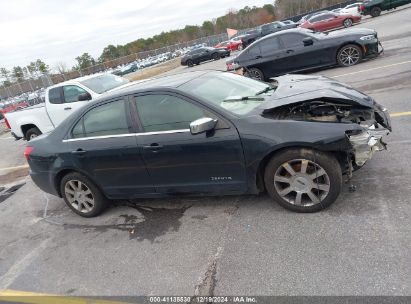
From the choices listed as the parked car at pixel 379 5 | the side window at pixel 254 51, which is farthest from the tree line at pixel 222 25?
the side window at pixel 254 51

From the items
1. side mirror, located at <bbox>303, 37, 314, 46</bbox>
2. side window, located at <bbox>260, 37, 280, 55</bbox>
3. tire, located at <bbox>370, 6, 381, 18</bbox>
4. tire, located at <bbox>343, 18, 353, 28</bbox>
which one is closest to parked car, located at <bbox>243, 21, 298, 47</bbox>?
tire, located at <bbox>343, 18, 353, 28</bbox>

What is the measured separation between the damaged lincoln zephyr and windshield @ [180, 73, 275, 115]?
0.05 feet

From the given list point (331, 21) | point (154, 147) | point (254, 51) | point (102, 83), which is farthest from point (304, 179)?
point (331, 21)

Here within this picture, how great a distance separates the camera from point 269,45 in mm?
12797

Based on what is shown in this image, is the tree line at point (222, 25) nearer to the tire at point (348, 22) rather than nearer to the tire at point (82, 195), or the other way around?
the tire at point (348, 22)

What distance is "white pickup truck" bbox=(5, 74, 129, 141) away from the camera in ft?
34.4

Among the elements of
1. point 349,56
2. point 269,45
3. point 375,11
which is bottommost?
Result: point 375,11

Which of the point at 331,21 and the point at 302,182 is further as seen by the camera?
the point at 331,21

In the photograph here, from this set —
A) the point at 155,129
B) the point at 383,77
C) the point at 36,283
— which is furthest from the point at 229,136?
the point at 383,77

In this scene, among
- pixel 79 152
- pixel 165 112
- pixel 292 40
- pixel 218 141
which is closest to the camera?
pixel 218 141

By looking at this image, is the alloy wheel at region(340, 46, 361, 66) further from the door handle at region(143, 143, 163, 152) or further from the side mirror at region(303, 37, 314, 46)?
the door handle at region(143, 143, 163, 152)

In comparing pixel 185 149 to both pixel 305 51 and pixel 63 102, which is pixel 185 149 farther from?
pixel 305 51

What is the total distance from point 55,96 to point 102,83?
1.39 metres

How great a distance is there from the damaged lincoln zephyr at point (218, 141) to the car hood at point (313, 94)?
0.01 metres
